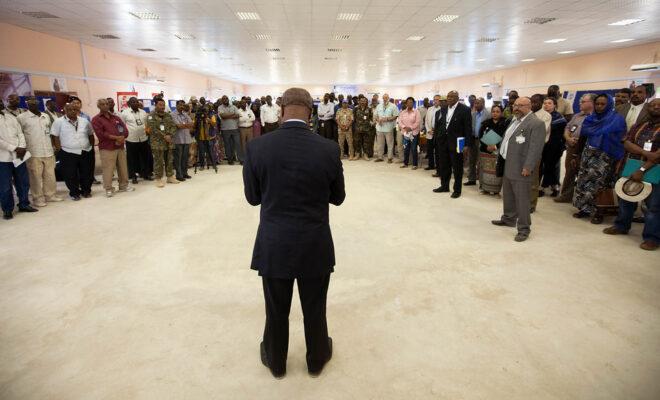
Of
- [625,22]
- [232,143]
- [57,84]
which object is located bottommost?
[232,143]

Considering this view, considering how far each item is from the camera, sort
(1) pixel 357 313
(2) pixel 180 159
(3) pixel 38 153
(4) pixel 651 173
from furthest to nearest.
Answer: (2) pixel 180 159 < (3) pixel 38 153 < (4) pixel 651 173 < (1) pixel 357 313

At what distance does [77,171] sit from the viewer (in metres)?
5.56

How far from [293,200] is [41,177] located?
5612mm

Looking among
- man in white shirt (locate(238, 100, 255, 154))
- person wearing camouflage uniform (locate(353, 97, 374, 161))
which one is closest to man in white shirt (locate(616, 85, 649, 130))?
person wearing camouflage uniform (locate(353, 97, 374, 161))

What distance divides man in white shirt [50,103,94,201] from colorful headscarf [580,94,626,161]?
23.6 ft

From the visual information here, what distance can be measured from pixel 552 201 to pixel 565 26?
6.58 m

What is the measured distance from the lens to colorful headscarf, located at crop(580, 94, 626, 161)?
155 inches

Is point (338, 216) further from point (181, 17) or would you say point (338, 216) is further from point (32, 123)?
point (181, 17)

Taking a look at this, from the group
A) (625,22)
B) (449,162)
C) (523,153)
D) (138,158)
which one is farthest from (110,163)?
(625,22)

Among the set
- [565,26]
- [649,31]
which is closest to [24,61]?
[565,26]

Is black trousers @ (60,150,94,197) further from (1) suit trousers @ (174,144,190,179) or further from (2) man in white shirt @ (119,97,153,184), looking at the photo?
(1) suit trousers @ (174,144,190,179)

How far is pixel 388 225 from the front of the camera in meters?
4.20

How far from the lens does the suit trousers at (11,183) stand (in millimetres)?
4601

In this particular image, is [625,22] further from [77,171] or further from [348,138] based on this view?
[77,171]
